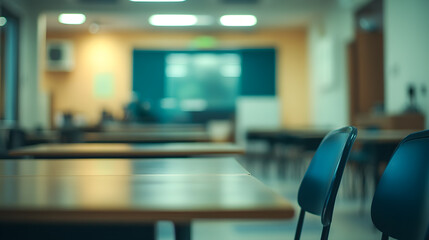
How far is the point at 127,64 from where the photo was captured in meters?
11.5

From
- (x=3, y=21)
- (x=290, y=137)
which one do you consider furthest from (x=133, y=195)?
(x=3, y=21)

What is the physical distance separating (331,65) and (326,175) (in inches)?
310

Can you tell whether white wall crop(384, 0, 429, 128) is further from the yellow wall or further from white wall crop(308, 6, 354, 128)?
the yellow wall

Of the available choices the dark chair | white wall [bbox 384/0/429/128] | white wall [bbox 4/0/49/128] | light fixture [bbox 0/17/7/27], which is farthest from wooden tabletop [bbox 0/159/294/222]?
white wall [bbox 4/0/49/128]

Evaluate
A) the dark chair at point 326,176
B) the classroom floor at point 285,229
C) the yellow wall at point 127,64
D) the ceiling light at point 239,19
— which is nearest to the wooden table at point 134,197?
the dark chair at point 326,176

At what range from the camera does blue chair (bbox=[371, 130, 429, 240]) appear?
986 millimetres

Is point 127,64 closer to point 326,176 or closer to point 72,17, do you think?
point 72,17

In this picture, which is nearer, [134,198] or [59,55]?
[134,198]

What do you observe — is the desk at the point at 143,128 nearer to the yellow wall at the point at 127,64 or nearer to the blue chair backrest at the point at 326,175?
the blue chair backrest at the point at 326,175

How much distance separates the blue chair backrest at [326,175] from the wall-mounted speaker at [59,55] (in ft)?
35.2

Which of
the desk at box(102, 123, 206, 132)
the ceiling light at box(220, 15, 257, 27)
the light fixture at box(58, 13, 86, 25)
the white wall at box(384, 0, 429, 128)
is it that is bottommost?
the desk at box(102, 123, 206, 132)

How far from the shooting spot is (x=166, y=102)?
11539 mm

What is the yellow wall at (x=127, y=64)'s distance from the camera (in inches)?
447

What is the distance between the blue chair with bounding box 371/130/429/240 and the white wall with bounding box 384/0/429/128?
481 cm
